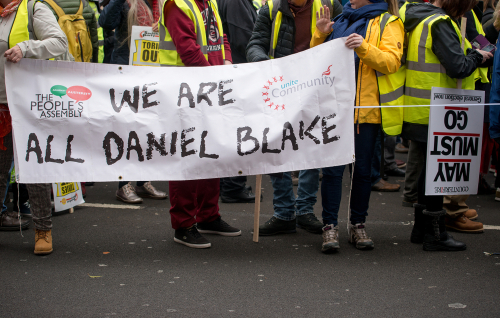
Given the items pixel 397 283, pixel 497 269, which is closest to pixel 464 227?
pixel 497 269

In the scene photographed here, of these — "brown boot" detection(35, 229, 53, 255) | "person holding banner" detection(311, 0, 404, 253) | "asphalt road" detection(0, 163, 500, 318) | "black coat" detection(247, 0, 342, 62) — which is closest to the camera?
"asphalt road" detection(0, 163, 500, 318)

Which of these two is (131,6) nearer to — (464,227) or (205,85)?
(205,85)

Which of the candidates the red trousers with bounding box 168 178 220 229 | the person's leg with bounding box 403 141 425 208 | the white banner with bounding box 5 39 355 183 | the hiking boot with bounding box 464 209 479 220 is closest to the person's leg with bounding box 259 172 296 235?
the red trousers with bounding box 168 178 220 229

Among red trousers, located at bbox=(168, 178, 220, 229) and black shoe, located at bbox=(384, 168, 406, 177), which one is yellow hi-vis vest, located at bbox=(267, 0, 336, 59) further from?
black shoe, located at bbox=(384, 168, 406, 177)

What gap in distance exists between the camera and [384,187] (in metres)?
6.43

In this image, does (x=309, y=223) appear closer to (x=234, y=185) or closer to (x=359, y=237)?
(x=359, y=237)

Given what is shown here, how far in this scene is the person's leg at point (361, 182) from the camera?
3.91 m

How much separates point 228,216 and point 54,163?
Result: 196 centimetres

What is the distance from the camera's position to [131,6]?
6109 millimetres

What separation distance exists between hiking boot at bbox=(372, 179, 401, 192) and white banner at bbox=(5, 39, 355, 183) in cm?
283

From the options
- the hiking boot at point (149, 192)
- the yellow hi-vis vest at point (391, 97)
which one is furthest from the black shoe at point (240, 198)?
the yellow hi-vis vest at point (391, 97)

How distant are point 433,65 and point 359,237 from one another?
1.47 m

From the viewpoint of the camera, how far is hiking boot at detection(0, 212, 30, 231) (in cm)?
460

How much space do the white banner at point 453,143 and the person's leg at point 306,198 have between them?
1.05m
